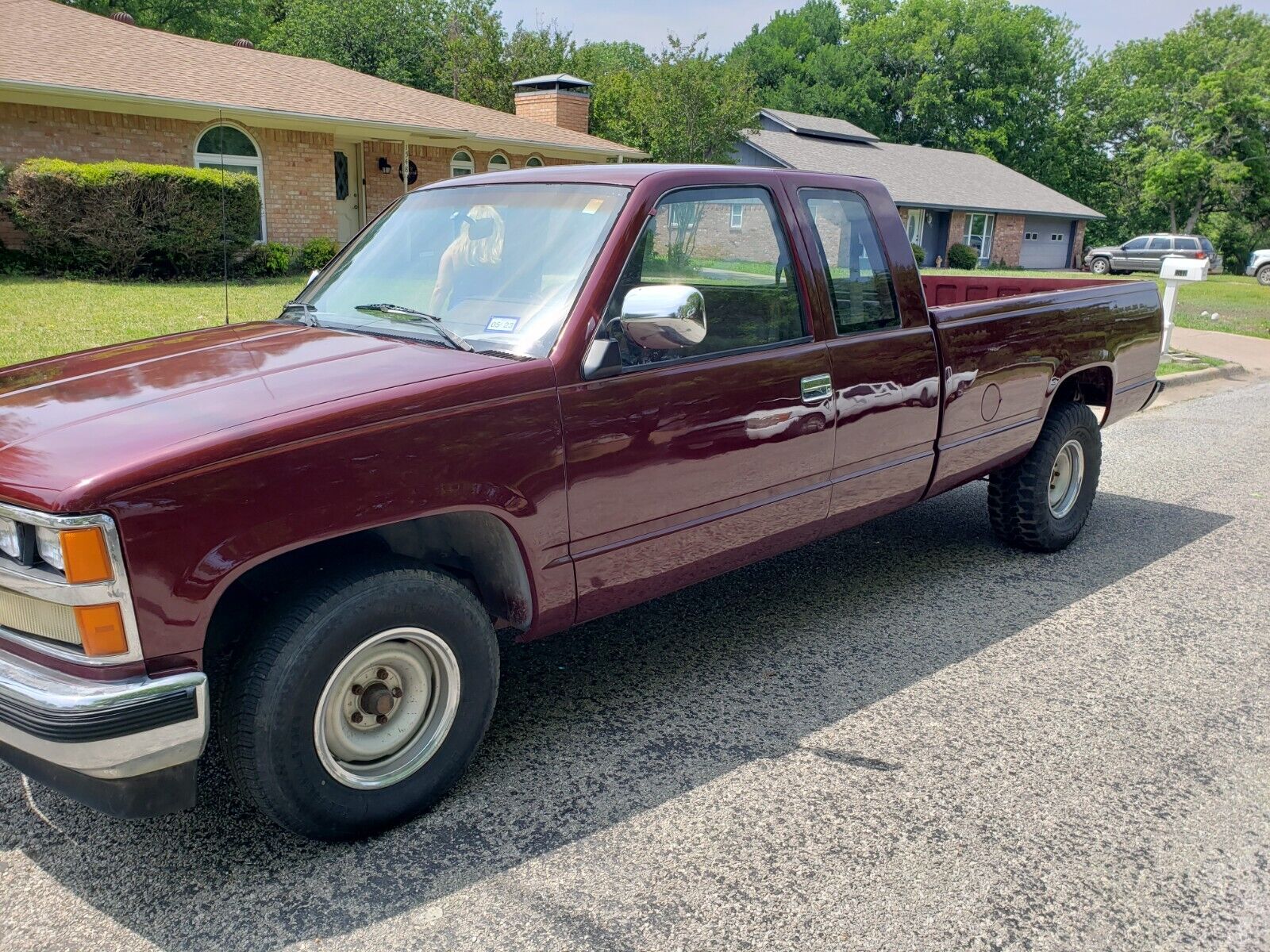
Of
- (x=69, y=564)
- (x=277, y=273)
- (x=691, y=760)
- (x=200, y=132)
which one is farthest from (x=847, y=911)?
(x=200, y=132)

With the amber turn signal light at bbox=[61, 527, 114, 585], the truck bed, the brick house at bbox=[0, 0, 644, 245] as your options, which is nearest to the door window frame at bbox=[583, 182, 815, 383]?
the truck bed

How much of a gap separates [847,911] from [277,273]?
18.1m

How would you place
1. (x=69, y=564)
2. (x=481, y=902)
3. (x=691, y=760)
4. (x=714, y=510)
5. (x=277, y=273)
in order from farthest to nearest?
(x=277, y=273)
(x=714, y=510)
(x=691, y=760)
(x=481, y=902)
(x=69, y=564)

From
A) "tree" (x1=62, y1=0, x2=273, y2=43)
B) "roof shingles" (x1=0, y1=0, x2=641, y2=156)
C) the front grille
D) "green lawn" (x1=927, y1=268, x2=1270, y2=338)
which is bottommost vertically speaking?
"green lawn" (x1=927, y1=268, x2=1270, y2=338)

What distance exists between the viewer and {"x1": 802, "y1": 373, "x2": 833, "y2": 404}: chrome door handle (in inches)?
153

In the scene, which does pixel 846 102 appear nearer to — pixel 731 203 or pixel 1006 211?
pixel 1006 211

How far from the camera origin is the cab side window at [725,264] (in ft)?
11.6

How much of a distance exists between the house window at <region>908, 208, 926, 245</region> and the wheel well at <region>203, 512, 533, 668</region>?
4197 centimetres

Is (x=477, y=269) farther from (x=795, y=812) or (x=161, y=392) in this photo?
(x=795, y=812)

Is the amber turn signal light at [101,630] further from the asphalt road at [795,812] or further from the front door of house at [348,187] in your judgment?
the front door of house at [348,187]

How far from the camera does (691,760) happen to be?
134 inches

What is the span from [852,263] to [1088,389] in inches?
89.0

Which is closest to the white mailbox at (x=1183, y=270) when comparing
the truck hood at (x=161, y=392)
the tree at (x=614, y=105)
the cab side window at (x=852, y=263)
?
the cab side window at (x=852, y=263)

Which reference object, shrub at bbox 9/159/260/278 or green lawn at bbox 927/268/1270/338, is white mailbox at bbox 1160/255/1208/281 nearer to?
green lawn at bbox 927/268/1270/338
